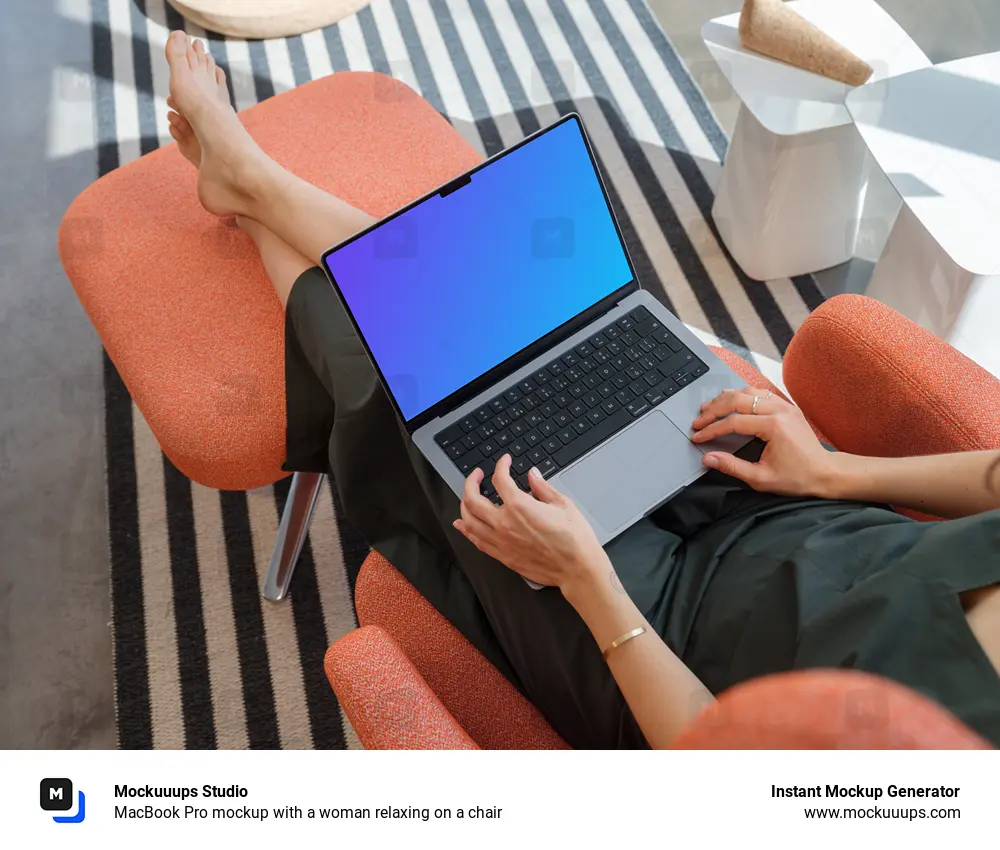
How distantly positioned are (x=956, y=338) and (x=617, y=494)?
701 mm

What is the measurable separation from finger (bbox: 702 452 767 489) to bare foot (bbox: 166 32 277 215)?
688 mm

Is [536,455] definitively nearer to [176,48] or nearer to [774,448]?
[774,448]

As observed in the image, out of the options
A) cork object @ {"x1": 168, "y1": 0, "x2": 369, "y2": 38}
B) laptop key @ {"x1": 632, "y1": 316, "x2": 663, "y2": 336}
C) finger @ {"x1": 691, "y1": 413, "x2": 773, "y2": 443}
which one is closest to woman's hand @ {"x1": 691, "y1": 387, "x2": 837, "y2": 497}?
finger @ {"x1": 691, "y1": 413, "x2": 773, "y2": 443}

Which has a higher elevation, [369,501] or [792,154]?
[792,154]

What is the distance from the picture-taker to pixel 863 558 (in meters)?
0.84

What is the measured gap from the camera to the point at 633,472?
39.1 inches

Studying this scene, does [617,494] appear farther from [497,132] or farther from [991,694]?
[497,132]

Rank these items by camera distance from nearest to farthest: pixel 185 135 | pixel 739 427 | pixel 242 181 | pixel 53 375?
pixel 739 427, pixel 242 181, pixel 185 135, pixel 53 375

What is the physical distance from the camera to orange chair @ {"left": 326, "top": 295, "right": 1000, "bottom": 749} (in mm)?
750

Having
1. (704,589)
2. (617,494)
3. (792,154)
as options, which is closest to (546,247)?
(617,494)

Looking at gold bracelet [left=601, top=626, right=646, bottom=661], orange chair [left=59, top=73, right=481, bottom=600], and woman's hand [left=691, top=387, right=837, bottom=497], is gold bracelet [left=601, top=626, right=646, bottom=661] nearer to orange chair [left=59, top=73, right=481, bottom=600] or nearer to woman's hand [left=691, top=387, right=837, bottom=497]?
woman's hand [left=691, top=387, right=837, bottom=497]

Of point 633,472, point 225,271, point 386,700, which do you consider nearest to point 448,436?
point 633,472

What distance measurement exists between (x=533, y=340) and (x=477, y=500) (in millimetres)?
249
